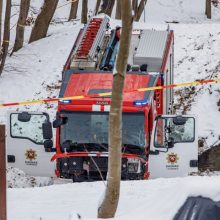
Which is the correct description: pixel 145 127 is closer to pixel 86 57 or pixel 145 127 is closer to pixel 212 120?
pixel 86 57

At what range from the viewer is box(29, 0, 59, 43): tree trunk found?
25.2 meters

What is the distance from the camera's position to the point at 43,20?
25.4 m

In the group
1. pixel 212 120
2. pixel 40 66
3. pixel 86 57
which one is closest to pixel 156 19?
pixel 40 66

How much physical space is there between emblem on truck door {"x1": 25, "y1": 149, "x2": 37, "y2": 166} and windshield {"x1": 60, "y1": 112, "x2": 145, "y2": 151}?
33.6 inches

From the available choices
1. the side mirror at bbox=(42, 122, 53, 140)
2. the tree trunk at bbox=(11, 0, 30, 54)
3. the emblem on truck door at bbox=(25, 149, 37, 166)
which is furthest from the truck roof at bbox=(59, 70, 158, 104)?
the tree trunk at bbox=(11, 0, 30, 54)

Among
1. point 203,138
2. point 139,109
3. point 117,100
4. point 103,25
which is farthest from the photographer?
point 203,138

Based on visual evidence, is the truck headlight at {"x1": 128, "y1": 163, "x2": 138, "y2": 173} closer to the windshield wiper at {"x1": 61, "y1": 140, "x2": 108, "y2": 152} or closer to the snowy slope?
the windshield wiper at {"x1": 61, "y1": 140, "x2": 108, "y2": 152}

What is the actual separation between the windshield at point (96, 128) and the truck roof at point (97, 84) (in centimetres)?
29

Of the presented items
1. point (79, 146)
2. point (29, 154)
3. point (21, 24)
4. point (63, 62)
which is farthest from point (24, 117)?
point (21, 24)

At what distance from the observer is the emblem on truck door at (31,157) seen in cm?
1352

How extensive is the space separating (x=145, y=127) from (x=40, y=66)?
11252mm

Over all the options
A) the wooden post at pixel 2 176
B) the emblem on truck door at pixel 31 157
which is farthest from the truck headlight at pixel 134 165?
the wooden post at pixel 2 176

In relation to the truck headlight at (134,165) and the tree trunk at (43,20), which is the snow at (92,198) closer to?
the truck headlight at (134,165)

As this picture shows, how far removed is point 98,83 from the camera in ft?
44.7
